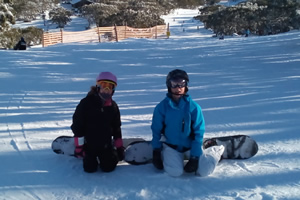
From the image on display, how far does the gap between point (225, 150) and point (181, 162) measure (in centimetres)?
66

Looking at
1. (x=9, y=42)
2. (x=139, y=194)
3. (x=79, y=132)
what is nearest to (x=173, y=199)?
(x=139, y=194)

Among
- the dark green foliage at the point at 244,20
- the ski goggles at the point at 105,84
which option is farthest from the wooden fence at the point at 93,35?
the ski goggles at the point at 105,84

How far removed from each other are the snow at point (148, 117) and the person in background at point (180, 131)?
14 cm

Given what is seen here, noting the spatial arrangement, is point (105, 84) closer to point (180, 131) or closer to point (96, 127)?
point (96, 127)

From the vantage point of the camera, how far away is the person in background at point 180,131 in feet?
10.6

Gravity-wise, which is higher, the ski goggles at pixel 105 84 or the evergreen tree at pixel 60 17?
the evergreen tree at pixel 60 17

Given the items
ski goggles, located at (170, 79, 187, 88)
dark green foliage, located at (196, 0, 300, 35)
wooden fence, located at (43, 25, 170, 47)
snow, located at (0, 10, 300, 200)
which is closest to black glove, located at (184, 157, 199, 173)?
snow, located at (0, 10, 300, 200)

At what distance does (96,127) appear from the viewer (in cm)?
340

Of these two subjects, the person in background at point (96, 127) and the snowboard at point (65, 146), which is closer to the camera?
the person in background at point (96, 127)

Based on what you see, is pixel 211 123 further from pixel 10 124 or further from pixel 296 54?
pixel 296 54

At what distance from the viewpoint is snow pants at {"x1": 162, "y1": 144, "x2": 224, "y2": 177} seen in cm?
321

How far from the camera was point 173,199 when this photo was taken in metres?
2.91

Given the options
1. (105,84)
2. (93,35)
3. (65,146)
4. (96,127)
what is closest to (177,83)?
(105,84)

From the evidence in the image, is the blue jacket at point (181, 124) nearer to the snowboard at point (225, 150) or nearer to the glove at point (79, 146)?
the snowboard at point (225, 150)
